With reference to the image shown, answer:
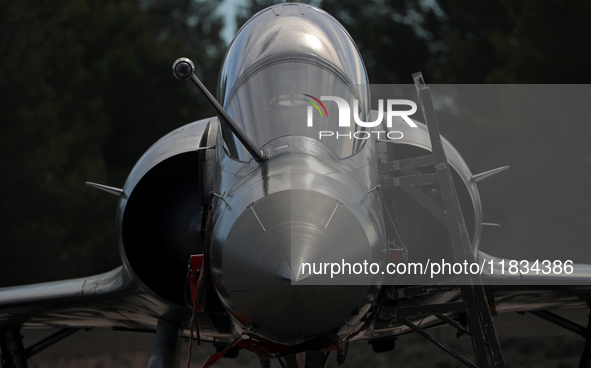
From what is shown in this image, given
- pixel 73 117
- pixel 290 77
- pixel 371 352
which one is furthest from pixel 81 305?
pixel 73 117

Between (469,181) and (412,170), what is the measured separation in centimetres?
92

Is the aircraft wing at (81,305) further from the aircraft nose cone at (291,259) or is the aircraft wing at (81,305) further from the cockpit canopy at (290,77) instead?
the aircraft nose cone at (291,259)

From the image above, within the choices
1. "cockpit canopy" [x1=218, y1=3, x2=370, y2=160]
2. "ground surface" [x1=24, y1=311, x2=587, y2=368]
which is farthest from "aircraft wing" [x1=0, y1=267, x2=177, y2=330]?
"ground surface" [x1=24, y1=311, x2=587, y2=368]

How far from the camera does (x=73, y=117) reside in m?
31.2

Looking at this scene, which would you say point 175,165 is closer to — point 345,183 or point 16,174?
point 345,183

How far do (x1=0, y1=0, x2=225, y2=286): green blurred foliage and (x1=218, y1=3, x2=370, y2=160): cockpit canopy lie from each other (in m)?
20.1

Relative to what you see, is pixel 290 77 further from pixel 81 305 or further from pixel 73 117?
pixel 73 117

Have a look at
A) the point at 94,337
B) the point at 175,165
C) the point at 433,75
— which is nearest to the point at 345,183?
the point at 175,165

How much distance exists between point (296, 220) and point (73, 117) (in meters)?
27.7

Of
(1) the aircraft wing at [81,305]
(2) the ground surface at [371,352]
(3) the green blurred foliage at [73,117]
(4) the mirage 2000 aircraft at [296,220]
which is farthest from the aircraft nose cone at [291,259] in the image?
(3) the green blurred foliage at [73,117]

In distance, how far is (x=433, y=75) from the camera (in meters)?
30.1

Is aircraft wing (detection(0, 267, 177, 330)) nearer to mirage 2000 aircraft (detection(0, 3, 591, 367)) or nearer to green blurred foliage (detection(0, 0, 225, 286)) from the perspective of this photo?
mirage 2000 aircraft (detection(0, 3, 591, 367))

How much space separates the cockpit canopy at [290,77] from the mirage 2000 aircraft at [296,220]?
1cm

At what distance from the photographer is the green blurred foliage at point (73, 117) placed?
84.7 ft
